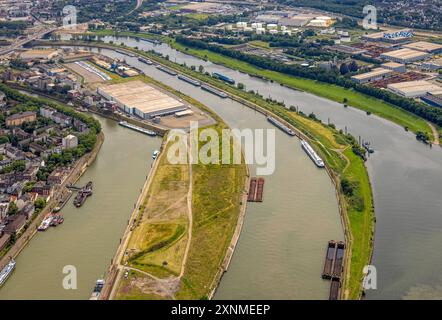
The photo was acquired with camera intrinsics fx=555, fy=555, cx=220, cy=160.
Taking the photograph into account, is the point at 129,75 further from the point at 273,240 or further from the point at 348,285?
the point at 348,285

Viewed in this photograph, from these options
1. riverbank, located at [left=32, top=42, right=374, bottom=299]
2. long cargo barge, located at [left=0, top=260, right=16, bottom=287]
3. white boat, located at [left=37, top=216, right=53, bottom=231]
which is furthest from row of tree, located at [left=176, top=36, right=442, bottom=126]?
long cargo barge, located at [left=0, top=260, right=16, bottom=287]

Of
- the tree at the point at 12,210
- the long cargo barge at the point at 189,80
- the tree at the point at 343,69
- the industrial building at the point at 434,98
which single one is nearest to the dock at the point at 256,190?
the tree at the point at 12,210

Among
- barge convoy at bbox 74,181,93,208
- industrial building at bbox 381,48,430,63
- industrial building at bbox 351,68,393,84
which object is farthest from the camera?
industrial building at bbox 381,48,430,63

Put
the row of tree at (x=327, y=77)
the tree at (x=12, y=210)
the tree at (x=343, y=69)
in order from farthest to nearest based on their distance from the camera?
the tree at (x=343, y=69) → the row of tree at (x=327, y=77) → the tree at (x=12, y=210)

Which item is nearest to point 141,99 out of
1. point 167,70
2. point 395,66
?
point 167,70

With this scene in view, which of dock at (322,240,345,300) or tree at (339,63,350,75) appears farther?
tree at (339,63,350,75)

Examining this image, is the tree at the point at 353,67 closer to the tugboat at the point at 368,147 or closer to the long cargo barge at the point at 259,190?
the tugboat at the point at 368,147

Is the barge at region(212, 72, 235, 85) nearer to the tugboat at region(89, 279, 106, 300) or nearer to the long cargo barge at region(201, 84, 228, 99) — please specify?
the long cargo barge at region(201, 84, 228, 99)
